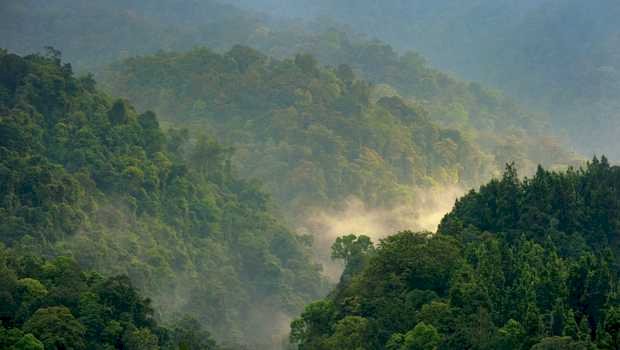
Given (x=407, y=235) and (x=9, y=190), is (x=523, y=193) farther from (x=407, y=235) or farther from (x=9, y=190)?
(x=9, y=190)

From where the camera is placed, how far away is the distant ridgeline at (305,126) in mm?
Result: 130125

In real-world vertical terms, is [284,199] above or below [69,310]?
above

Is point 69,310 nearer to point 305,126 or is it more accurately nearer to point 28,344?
point 28,344

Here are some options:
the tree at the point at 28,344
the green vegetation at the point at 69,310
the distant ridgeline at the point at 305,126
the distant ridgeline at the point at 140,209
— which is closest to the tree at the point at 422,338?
the green vegetation at the point at 69,310

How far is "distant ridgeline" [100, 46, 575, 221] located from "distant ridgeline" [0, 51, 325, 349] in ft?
46.3

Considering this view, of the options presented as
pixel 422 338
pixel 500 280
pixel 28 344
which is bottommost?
pixel 28 344

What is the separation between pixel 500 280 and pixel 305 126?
3164 inches

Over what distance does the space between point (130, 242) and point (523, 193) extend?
36.1m

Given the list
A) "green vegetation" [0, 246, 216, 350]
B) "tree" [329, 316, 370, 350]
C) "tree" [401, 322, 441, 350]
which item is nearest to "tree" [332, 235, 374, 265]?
"green vegetation" [0, 246, 216, 350]

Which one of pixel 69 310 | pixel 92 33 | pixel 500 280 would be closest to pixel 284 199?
pixel 69 310

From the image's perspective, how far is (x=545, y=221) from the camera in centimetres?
6750

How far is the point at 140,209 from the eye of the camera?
329 feet

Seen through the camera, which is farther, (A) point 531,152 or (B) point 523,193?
(A) point 531,152

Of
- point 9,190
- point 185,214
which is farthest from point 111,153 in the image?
point 9,190
